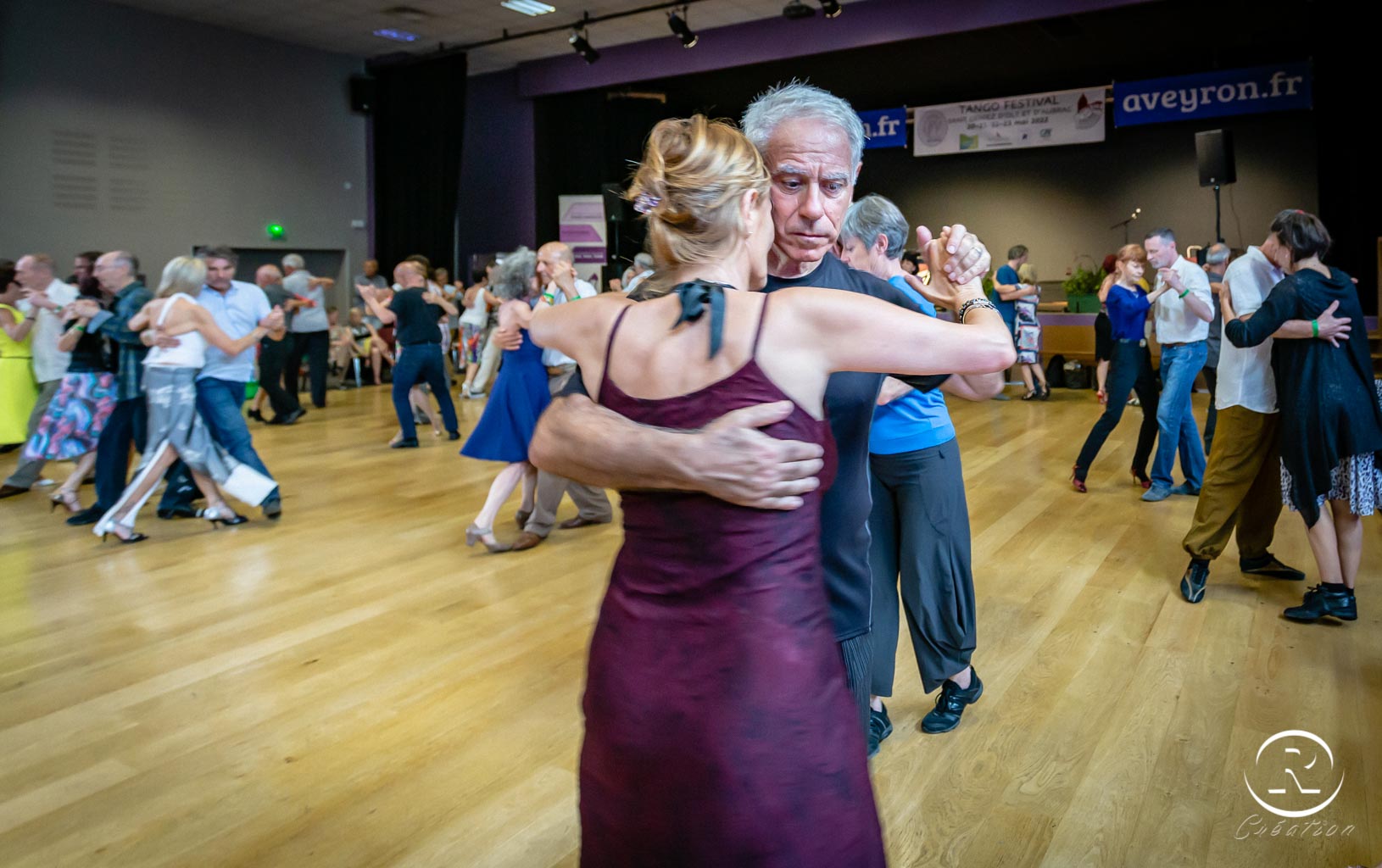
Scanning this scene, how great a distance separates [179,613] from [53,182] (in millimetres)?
9462

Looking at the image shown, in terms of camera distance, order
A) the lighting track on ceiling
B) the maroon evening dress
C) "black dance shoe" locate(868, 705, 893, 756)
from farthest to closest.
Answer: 1. the lighting track on ceiling
2. "black dance shoe" locate(868, 705, 893, 756)
3. the maroon evening dress

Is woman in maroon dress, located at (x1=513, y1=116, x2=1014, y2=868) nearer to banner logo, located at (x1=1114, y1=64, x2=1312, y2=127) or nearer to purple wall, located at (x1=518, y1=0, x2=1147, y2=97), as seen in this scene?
purple wall, located at (x1=518, y1=0, x2=1147, y2=97)

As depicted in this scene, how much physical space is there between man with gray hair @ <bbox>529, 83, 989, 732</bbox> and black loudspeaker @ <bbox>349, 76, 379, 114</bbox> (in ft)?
45.4

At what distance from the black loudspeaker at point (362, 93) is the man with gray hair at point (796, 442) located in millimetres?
13830

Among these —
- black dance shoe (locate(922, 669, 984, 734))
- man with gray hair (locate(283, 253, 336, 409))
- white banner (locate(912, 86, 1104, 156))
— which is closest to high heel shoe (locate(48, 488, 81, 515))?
man with gray hair (locate(283, 253, 336, 409))

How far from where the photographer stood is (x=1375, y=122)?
9.49m

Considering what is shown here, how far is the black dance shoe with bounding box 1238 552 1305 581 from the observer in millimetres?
4137

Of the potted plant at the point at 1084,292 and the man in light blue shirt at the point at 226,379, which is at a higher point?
the potted plant at the point at 1084,292

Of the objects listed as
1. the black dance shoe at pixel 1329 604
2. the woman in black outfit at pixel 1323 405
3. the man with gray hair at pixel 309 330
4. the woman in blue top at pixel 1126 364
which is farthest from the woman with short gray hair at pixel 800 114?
the man with gray hair at pixel 309 330

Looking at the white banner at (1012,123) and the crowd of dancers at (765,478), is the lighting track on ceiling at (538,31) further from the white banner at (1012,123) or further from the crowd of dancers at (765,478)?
the crowd of dancers at (765,478)

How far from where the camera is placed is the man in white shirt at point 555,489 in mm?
5020

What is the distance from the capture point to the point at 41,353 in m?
6.17

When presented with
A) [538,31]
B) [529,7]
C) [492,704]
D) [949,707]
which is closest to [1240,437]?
[949,707]

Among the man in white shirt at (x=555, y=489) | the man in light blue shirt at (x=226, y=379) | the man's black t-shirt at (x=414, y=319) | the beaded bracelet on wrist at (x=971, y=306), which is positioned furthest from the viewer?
the man's black t-shirt at (x=414, y=319)
